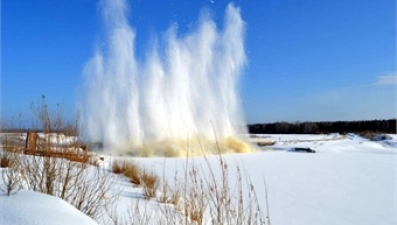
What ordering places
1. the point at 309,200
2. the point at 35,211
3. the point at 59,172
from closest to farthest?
the point at 35,211 < the point at 59,172 < the point at 309,200

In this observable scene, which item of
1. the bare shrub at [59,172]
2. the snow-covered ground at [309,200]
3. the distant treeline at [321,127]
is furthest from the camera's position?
the distant treeline at [321,127]

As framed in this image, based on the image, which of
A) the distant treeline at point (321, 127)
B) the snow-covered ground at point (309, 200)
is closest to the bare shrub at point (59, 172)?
the snow-covered ground at point (309, 200)

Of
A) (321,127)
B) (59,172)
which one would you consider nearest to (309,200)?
(59,172)

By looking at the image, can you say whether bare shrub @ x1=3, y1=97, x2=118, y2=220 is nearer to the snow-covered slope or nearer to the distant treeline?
the snow-covered slope

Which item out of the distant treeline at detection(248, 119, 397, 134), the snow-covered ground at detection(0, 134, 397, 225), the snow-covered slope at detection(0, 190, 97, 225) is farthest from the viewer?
the distant treeline at detection(248, 119, 397, 134)

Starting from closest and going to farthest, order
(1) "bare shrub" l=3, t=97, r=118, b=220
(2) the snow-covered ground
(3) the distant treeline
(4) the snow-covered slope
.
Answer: (4) the snow-covered slope, (2) the snow-covered ground, (1) "bare shrub" l=3, t=97, r=118, b=220, (3) the distant treeline

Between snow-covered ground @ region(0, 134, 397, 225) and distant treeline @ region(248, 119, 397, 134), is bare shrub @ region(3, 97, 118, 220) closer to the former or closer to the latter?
snow-covered ground @ region(0, 134, 397, 225)

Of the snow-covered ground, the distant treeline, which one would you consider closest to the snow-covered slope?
the snow-covered ground

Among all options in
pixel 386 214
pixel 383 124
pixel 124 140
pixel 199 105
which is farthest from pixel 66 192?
pixel 383 124

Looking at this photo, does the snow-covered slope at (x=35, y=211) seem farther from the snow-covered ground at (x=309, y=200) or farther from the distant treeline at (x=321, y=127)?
the distant treeline at (x=321, y=127)

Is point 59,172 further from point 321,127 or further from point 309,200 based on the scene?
point 321,127

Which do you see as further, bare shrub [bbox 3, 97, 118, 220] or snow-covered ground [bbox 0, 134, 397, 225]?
bare shrub [bbox 3, 97, 118, 220]

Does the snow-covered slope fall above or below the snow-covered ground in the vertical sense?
above

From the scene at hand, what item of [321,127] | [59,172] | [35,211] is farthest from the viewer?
[321,127]
